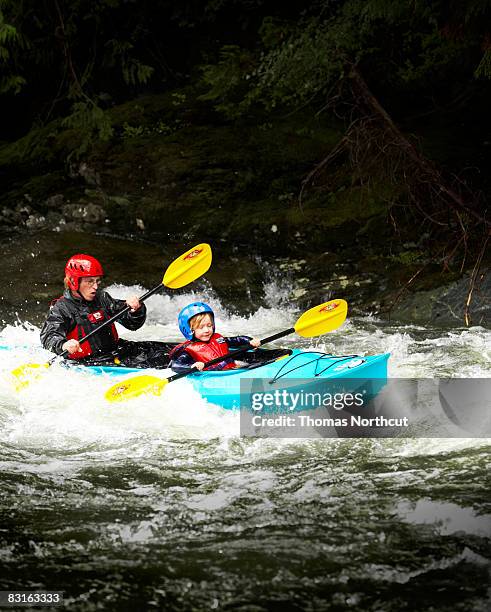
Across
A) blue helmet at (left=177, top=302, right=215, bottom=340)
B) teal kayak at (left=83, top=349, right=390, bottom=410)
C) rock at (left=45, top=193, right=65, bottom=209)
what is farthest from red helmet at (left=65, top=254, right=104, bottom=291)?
rock at (left=45, top=193, right=65, bottom=209)

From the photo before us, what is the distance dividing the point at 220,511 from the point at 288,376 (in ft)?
5.17

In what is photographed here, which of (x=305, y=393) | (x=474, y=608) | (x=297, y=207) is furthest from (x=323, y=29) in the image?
(x=474, y=608)

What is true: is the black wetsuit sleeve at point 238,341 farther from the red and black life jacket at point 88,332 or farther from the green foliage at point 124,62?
the green foliage at point 124,62

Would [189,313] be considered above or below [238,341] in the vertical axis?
above

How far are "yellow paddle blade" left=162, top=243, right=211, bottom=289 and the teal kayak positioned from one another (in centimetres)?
164

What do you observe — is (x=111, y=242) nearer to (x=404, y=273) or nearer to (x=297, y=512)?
(x=404, y=273)

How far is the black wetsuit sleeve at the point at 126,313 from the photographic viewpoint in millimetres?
6758

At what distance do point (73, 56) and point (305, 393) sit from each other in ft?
27.3

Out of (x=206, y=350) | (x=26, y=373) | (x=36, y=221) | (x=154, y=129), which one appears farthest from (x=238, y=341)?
(x=154, y=129)

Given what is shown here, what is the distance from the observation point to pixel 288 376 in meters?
5.52

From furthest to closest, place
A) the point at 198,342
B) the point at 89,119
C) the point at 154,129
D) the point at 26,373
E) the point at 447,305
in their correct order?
the point at 154,129 < the point at 89,119 < the point at 447,305 < the point at 26,373 < the point at 198,342

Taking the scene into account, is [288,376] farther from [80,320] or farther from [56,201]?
[56,201]

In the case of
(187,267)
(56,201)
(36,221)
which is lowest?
(187,267)

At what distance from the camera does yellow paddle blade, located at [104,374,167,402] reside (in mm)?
5613
